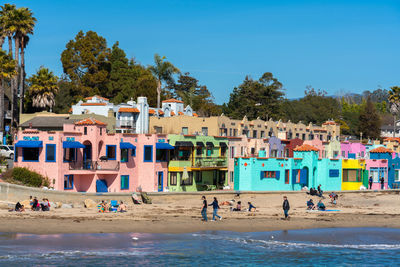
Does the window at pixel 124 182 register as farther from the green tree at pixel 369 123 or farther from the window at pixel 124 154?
the green tree at pixel 369 123

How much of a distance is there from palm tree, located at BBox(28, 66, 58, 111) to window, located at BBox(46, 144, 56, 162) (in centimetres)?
2974

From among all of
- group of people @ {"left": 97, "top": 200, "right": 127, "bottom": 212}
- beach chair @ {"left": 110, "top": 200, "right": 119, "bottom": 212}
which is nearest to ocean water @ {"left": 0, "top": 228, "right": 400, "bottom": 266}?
group of people @ {"left": 97, "top": 200, "right": 127, "bottom": 212}

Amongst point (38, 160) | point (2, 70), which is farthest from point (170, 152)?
point (2, 70)

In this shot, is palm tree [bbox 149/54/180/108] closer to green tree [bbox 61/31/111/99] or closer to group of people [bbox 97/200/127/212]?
green tree [bbox 61/31/111/99]

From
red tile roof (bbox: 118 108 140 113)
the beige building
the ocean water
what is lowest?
the ocean water

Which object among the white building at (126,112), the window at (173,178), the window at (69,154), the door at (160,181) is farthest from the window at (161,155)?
the white building at (126,112)

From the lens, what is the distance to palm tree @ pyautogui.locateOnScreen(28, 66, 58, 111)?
3351 inches

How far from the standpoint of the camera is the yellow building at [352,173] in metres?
72.8

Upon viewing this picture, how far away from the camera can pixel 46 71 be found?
85.2 meters

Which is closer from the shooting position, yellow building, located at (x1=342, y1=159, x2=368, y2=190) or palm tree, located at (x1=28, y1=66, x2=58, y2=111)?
yellow building, located at (x1=342, y1=159, x2=368, y2=190)

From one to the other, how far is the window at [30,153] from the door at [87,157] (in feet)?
14.0

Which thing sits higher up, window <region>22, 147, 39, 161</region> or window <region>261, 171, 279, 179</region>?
window <region>22, 147, 39, 161</region>

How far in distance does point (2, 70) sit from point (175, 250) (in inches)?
1654

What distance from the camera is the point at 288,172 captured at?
68500mm
